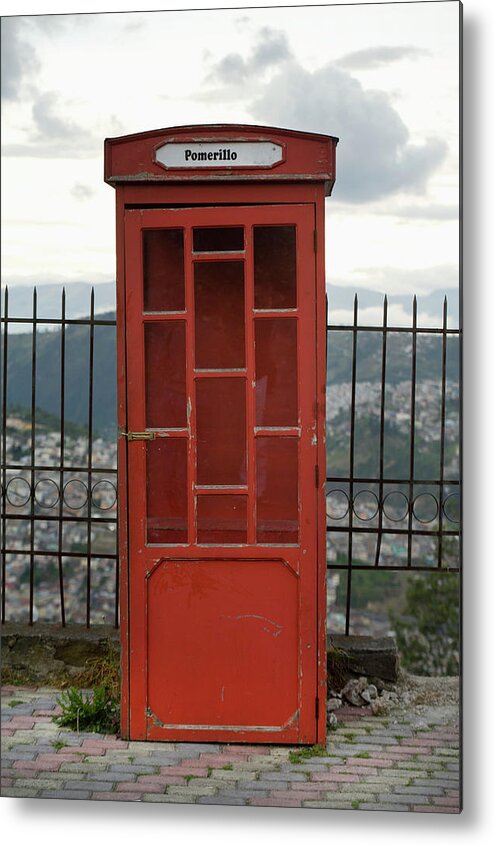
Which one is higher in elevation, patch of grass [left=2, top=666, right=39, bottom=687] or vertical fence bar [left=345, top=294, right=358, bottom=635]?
vertical fence bar [left=345, top=294, right=358, bottom=635]

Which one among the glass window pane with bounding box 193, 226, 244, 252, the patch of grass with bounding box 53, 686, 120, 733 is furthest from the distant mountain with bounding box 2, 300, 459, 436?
the patch of grass with bounding box 53, 686, 120, 733

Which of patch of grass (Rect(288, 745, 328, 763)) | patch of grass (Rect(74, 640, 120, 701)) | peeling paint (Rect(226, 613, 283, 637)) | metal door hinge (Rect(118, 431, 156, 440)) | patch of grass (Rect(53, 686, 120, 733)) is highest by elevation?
metal door hinge (Rect(118, 431, 156, 440))

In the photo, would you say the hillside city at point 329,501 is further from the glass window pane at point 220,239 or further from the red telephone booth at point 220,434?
the glass window pane at point 220,239

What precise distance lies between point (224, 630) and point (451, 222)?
1809 millimetres

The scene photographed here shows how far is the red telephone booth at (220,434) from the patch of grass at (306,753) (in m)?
0.03

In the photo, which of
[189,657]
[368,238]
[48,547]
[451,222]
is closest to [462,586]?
[189,657]

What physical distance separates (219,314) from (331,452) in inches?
38.8

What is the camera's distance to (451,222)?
3699 mm

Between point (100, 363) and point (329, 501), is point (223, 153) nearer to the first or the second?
point (100, 363)

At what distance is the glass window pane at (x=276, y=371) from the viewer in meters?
3.74

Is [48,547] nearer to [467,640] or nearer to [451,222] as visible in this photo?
[467,640]

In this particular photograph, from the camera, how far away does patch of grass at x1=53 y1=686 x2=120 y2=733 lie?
13.1 ft

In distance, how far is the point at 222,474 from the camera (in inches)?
149

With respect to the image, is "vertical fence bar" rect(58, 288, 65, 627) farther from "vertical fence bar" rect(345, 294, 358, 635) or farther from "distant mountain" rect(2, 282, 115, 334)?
"vertical fence bar" rect(345, 294, 358, 635)
